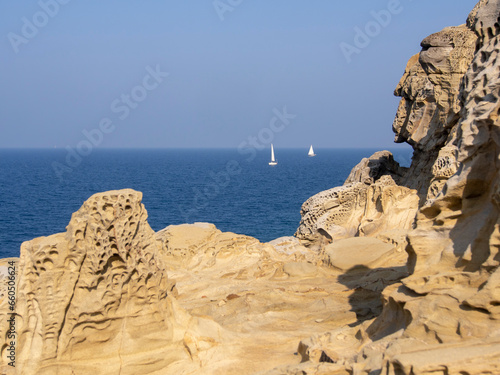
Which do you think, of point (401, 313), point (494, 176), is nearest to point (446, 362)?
point (401, 313)

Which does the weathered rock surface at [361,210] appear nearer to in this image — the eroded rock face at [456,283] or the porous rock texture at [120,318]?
the porous rock texture at [120,318]

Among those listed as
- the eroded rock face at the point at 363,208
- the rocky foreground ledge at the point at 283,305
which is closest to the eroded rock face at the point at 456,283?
the rocky foreground ledge at the point at 283,305

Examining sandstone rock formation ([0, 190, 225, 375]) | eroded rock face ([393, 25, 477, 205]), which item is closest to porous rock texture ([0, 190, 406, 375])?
sandstone rock formation ([0, 190, 225, 375])

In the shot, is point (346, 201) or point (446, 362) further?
point (346, 201)

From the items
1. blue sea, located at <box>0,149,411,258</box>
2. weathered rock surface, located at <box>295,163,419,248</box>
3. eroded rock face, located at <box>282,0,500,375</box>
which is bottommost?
blue sea, located at <box>0,149,411,258</box>

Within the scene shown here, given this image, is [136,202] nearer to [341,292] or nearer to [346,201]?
[341,292]

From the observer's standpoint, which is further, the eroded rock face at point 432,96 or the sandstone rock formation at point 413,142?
the eroded rock face at point 432,96

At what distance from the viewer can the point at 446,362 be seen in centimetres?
480

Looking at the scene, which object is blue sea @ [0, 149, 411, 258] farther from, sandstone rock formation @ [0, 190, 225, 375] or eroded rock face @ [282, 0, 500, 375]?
eroded rock face @ [282, 0, 500, 375]

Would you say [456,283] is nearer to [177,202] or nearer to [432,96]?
[432,96]

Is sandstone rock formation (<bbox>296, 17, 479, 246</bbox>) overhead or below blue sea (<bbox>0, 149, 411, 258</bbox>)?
overhead

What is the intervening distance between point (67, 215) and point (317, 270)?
27.0 metres

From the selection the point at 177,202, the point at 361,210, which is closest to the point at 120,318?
the point at 361,210

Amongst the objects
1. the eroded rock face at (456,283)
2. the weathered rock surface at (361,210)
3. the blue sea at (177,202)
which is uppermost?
the eroded rock face at (456,283)
